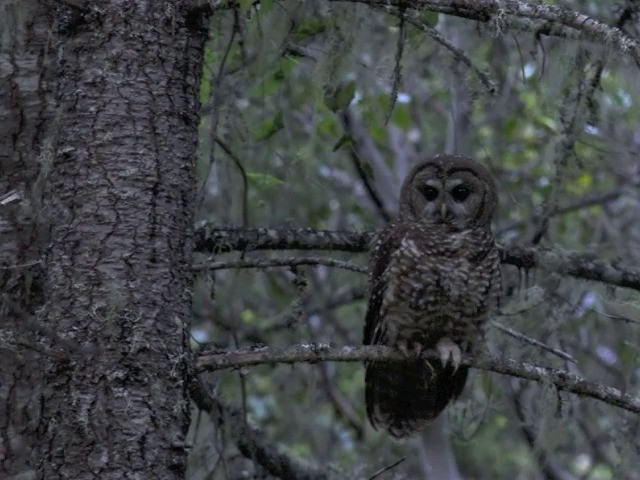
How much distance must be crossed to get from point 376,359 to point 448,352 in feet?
2.89

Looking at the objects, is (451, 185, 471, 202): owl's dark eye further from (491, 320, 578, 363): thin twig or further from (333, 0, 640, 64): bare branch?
(333, 0, 640, 64): bare branch

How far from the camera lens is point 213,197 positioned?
6.07 m

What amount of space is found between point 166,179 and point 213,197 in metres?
3.49

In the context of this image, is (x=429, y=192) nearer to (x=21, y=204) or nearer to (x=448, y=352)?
(x=448, y=352)

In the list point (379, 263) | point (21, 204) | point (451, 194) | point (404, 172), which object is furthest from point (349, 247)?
point (404, 172)

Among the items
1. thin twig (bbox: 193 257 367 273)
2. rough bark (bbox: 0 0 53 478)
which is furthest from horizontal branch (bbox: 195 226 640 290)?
rough bark (bbox: 0 0 53 478)

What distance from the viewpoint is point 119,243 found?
2490mm

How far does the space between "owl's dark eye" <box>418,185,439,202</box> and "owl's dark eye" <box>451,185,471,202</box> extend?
62mm

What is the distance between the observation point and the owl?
3791mm

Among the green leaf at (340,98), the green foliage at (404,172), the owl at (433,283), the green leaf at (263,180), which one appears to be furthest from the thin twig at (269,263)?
the green leaf at (263,180)

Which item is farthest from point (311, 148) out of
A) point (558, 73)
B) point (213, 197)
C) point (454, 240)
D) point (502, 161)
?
point (502, 161)

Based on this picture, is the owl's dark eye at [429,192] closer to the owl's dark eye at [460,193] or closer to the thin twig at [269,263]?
the owl's dark eye at [460,193]

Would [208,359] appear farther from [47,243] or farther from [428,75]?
[428,75]

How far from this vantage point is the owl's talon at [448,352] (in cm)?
373
